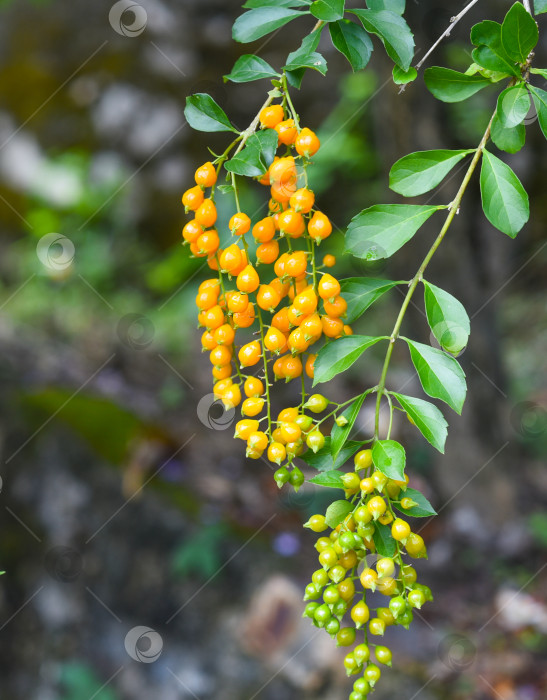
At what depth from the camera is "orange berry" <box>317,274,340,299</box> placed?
69 centimetres

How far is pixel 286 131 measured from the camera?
674 mm

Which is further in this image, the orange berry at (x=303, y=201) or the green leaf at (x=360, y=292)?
the green leaf at (x=360, y=292)

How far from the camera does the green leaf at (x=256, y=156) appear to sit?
644 millimetres

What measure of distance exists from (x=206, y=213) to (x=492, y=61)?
1.09ft

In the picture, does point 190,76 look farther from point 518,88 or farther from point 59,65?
point 518,88

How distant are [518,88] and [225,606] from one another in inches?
75.1

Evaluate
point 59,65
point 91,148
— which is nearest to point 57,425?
point 91,148

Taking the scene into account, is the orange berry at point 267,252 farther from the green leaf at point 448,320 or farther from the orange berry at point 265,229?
the green leaf at point 448,320

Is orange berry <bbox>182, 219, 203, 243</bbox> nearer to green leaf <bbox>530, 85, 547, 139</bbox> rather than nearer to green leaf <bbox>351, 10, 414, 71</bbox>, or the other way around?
green leaf <bbox>351, 10, 414, 71</bbox>

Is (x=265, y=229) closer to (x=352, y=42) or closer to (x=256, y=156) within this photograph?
(x=256, y=156)

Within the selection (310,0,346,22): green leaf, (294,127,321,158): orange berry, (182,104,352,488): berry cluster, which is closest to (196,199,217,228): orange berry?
(182,104,352,488): berry cluster

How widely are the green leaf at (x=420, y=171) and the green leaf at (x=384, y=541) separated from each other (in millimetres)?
352

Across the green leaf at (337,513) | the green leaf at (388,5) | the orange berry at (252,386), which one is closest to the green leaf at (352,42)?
the green leaf at (388,5)

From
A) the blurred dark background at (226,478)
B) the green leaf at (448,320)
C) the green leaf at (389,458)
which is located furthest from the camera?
the blurred dark background at (226,478)
